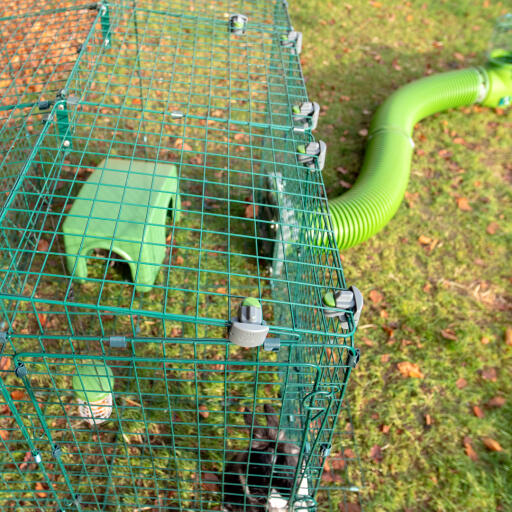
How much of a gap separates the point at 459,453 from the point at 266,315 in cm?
157

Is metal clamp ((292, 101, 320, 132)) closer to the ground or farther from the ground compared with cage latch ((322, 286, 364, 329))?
farther from the ground

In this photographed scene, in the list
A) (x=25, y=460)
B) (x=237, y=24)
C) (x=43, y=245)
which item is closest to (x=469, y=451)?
(x=25, y=460)

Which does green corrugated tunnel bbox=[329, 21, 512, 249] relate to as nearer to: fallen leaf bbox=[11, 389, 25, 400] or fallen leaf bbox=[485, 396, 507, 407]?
fallen leaf bbox=[485, 396, 507, 407]

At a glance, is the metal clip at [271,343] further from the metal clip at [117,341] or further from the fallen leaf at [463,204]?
the fallen leaf at [463,204]

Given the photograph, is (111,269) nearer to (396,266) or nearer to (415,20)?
(396,266)

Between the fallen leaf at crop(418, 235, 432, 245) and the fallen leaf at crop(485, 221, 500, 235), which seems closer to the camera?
the fallen leaf at crop(418, 235, 432, 245)

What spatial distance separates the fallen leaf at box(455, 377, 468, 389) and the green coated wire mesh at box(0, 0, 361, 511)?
88 cm

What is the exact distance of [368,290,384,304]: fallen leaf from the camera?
411cm

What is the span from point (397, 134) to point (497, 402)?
272 centimetres

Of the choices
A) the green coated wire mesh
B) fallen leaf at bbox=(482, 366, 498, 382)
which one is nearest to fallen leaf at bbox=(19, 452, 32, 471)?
the green coated wire mesh

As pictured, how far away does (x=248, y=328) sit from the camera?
188 centimetres

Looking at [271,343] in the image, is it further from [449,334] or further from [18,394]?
[449,334]

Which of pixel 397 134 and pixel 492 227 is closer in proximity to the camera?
pixel 492 227

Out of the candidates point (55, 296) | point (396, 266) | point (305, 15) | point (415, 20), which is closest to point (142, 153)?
point (55, 296)
